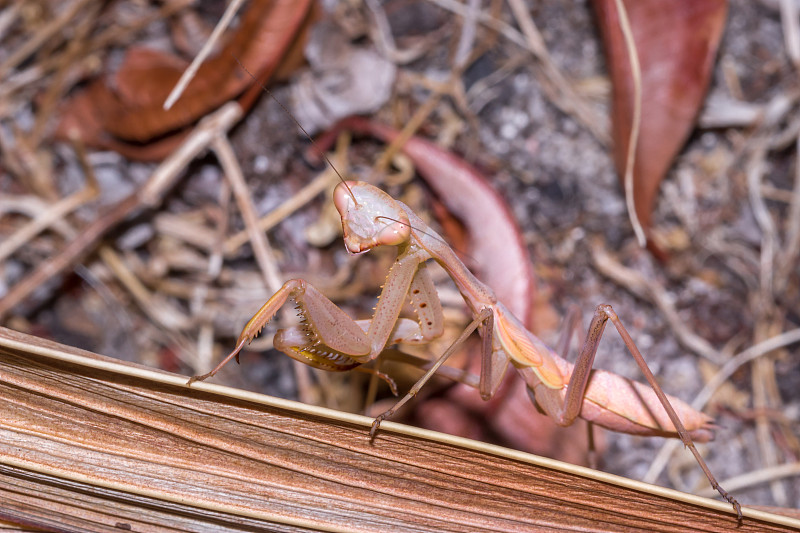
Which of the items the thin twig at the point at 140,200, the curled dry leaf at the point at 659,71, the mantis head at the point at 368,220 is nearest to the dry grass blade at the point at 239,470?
the mantis head at the point at 368,220

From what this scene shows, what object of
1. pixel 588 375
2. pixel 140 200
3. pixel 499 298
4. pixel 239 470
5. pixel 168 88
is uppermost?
pixel 168 88

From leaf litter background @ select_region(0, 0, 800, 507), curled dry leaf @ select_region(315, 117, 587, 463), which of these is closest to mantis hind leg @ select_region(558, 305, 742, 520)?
curled dry leaf @ select_region(315, 117, 587, 463)

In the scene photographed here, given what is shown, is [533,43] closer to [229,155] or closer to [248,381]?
[229,155]

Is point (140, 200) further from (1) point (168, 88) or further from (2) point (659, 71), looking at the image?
(2) point (659, 71)

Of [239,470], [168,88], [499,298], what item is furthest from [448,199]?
[239,470]

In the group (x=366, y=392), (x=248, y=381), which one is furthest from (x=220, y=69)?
(x=366, y=392)

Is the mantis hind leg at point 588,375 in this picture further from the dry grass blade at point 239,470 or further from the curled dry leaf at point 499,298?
the curled dry leaf at point 499,298

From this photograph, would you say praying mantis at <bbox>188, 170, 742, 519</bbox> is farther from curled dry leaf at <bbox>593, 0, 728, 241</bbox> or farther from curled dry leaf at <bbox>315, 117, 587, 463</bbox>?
curled dry leaf at <bbox>593, 0, 728, 241</bbox>
